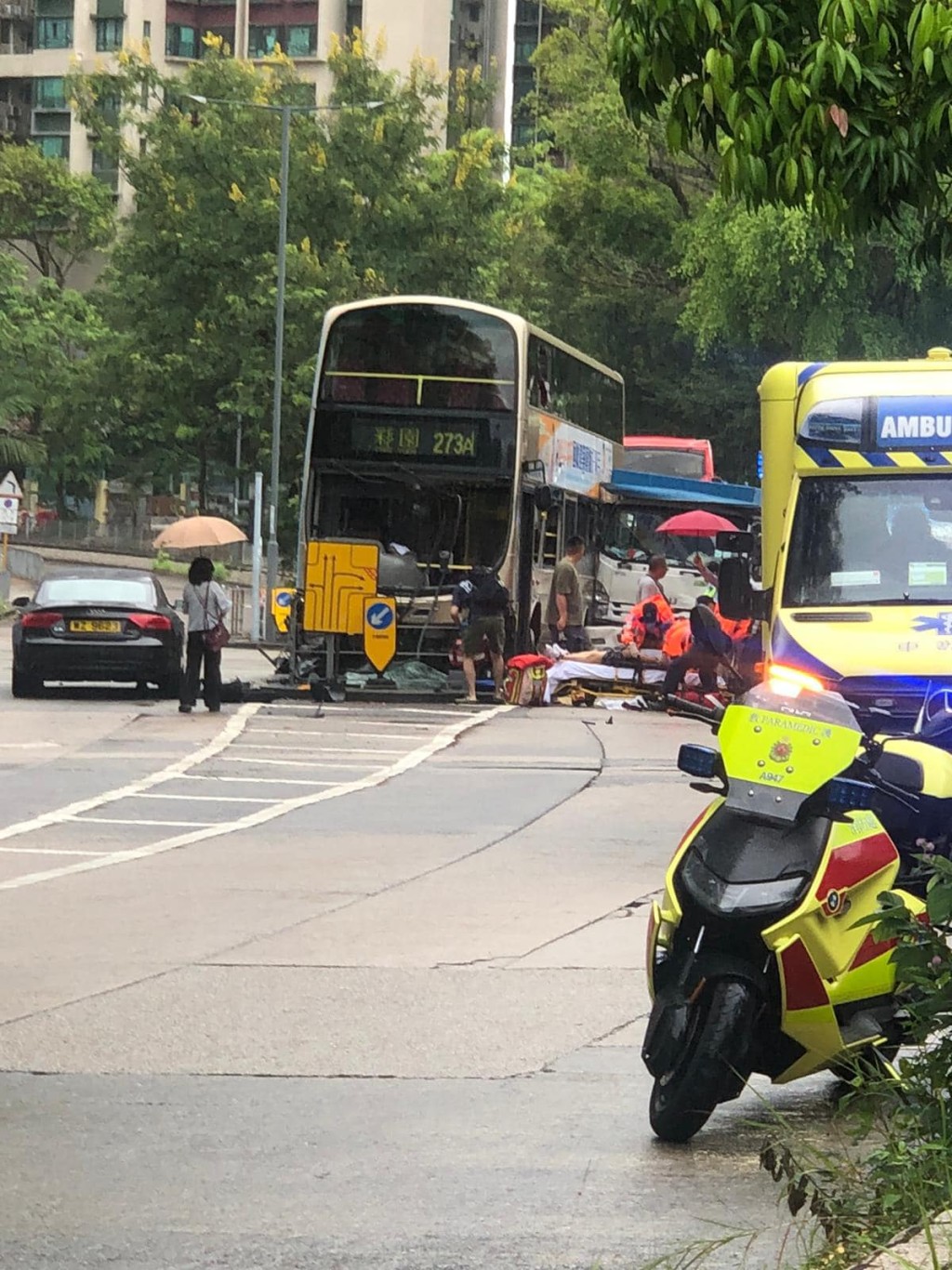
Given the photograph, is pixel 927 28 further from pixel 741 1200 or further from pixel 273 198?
pixel 273 198

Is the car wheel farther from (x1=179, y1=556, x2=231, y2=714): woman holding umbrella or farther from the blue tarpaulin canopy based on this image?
the blue tarpaulin canopy

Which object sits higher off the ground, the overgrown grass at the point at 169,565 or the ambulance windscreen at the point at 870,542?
the ambulance windscreen at the point at 870,542

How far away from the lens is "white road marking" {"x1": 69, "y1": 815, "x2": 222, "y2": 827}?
627 inches

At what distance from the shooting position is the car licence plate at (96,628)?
2727cm

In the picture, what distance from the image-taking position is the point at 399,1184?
21.1ft

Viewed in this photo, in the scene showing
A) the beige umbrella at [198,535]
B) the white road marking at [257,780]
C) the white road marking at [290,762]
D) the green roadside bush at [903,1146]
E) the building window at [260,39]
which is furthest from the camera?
the building window at [260,39]

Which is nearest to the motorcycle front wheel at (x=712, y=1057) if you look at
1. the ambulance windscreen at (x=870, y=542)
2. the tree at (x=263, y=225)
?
the ambulance windscreen at (x=870, y=542)

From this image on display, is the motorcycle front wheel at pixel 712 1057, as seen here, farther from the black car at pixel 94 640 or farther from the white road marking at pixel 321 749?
the black car at pixel 94 640

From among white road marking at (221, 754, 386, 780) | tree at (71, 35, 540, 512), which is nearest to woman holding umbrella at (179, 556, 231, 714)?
white road marking at (221, 754, 386, 780)

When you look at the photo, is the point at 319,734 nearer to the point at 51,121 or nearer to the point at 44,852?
the point at 44,852

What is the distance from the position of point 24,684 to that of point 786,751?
71.0 feet

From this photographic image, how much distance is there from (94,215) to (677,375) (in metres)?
32.3

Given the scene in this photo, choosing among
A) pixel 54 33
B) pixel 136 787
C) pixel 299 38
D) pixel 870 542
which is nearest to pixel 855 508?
pixel 870 542

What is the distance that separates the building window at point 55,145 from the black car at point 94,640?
8004cm
